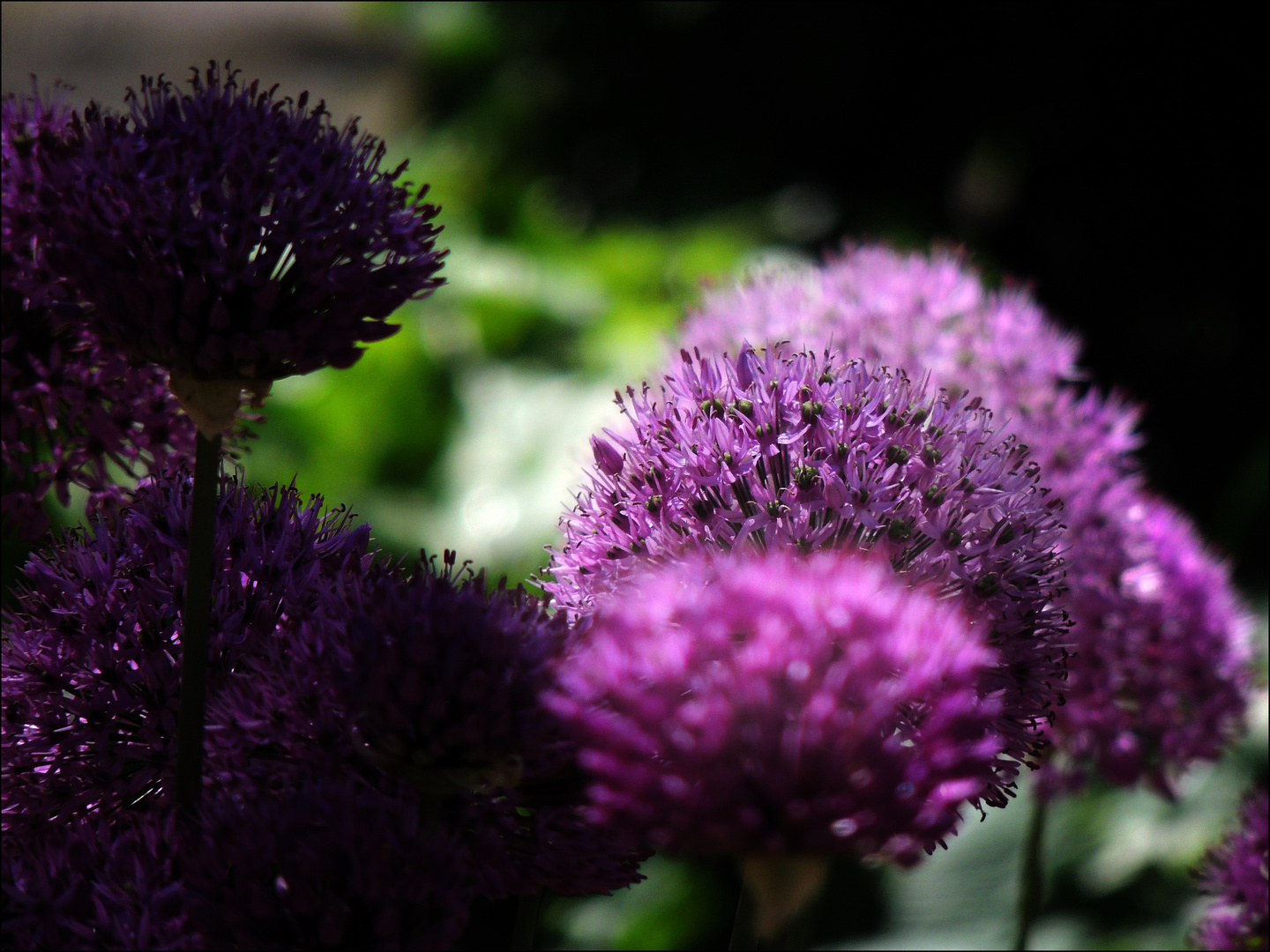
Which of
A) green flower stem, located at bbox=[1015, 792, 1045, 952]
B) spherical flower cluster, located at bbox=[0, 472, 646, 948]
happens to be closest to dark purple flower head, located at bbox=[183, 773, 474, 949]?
spherical flower cluster, located at bbox=[0, 472, 646, 948]

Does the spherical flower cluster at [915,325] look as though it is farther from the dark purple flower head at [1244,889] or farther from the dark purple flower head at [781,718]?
the dark purple flower head at [781,718]

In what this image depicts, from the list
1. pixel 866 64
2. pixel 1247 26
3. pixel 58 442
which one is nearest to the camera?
pixel 58 442

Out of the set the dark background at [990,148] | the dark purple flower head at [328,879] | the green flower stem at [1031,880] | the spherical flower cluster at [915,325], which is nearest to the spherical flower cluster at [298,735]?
the dark purple flower head at [328,879]

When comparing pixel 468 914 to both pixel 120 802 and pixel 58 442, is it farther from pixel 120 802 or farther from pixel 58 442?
pixel 58 442

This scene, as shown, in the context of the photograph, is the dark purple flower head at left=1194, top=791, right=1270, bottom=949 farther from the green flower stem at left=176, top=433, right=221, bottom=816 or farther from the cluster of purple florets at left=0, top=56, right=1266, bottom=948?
the green flower stem at left=176, top=433, right=221, bottom=816

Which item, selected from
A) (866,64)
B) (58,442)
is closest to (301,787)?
(58,442)

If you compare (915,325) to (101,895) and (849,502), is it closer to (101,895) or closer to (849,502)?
(849,502)
